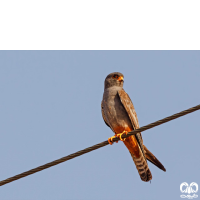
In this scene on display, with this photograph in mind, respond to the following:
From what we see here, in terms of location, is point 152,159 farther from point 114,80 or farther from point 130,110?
point 114,80

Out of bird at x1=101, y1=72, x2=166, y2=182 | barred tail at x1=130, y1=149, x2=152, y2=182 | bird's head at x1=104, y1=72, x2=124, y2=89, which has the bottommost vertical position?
barred tail at x1=130, y1=149, x2=152, y2=182

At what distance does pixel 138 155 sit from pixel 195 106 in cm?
402

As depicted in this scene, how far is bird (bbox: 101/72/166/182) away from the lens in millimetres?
8023

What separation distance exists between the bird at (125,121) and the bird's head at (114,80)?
0.38ft

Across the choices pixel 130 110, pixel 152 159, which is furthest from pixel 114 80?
pixel 152 159

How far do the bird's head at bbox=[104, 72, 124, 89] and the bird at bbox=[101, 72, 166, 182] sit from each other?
0.11m

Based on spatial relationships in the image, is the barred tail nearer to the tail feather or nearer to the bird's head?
the tail feather

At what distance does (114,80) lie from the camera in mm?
8648

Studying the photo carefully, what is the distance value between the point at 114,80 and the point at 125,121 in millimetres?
1234

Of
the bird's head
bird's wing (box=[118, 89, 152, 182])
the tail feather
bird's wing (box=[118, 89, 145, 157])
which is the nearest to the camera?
the tail feather

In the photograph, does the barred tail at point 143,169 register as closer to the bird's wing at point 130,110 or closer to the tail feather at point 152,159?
the tail feather at point 152,159

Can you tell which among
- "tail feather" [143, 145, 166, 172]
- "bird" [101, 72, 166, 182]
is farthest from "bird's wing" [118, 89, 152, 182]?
"tail feather" [143, 145, 166, 172]

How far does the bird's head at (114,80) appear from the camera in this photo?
28.2 ft

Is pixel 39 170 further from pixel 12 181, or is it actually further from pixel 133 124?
pixel 133 124
